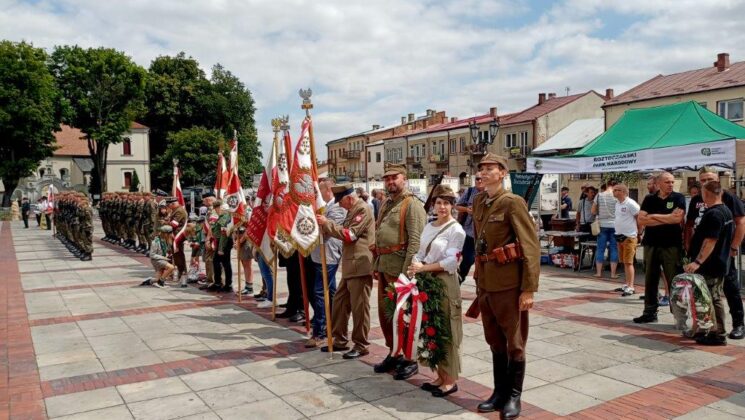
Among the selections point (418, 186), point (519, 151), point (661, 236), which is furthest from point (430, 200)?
point (519, 151)

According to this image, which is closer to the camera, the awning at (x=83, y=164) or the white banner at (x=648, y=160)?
the white banner at (x=648, y=160)

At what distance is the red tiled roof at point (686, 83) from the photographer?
36.3 metres

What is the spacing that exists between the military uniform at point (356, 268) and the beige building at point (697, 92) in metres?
31.9

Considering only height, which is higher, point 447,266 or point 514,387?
point 447,266

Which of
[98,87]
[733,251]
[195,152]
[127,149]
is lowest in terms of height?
[733,251]

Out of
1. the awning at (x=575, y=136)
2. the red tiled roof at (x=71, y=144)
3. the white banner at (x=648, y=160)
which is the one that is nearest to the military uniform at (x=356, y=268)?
the white banner at (x=648, y=160)

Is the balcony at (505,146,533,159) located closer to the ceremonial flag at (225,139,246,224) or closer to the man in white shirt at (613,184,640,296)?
the man in white shirt at (613,184,640,296)

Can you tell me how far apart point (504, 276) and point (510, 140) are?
5008 centimetres

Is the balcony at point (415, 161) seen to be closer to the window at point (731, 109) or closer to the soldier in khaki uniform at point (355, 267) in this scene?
the window at point (731, 109)

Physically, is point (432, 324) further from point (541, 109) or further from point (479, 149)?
point (541, 109)

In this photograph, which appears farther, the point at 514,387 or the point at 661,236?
the point at 661,236

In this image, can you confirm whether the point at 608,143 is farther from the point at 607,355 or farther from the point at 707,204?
the point at 607,355

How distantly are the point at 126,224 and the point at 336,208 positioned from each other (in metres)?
15.1

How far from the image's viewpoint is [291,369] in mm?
5926
